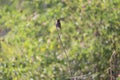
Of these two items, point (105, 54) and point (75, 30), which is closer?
point (105, 54)

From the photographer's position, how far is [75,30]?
434 cm

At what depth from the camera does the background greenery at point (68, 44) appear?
332 centimetres

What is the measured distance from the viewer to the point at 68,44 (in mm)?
4258

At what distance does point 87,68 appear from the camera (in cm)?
344

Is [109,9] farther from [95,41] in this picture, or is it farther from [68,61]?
[68,61]

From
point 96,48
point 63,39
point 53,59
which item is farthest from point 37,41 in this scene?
point 96,48

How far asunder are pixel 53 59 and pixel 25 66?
12.7 inches

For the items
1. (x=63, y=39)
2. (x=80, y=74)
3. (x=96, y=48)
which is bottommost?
(x=80, y=74)

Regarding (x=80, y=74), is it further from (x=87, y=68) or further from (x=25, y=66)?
(x=25, y=66)

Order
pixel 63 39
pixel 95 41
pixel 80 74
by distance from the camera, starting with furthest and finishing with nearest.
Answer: pixel 63 39, pixel 95 41, pixel 80 74

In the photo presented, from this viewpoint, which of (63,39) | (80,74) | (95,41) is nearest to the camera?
(80,74)

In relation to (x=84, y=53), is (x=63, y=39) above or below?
above

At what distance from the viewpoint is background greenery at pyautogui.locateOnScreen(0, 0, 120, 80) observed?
3320 millimetres

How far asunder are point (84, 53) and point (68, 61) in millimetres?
212
